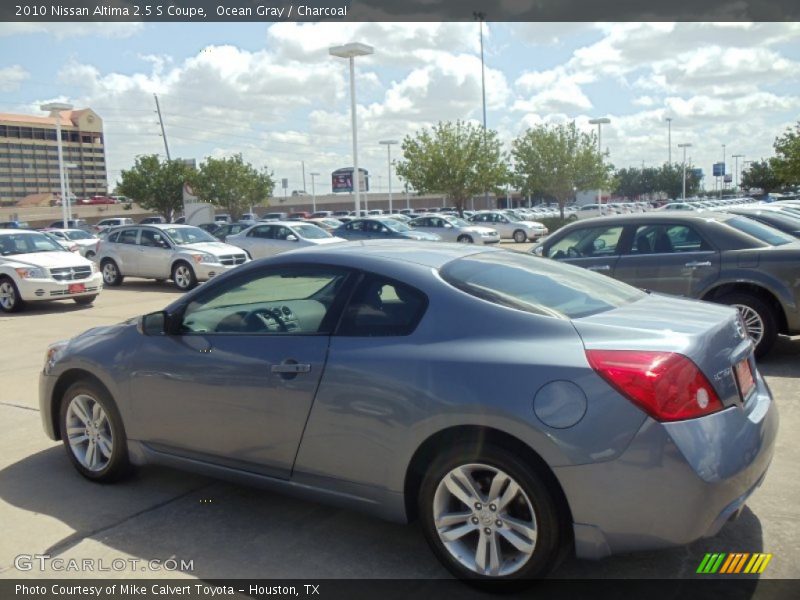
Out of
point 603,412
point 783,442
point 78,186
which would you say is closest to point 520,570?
point 603,412

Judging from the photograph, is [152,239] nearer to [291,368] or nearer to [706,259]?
[706,259]

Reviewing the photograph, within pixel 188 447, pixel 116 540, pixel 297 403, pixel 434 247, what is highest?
pixel 434 247

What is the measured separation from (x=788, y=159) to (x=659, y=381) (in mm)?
34157

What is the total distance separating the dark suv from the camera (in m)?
7.48

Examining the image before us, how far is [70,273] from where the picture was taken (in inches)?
575

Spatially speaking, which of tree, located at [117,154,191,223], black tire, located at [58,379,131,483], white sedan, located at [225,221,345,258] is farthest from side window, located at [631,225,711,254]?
tree, located at [117,154,191,223]

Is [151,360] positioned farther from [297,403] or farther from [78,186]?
[78,186]

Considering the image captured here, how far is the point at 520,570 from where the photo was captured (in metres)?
3.26

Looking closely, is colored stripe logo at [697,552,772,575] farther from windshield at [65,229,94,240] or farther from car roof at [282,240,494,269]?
windshield at [65,229,94,240]

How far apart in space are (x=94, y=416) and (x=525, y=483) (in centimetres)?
299

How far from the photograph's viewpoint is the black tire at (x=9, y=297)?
14344 mm

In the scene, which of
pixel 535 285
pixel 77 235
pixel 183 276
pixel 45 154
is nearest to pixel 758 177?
pixel 77 235

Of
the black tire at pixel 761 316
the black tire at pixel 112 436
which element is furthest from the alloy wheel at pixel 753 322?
the black tire at pixel 112 436

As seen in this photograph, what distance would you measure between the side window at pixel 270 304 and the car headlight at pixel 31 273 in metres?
11.2
